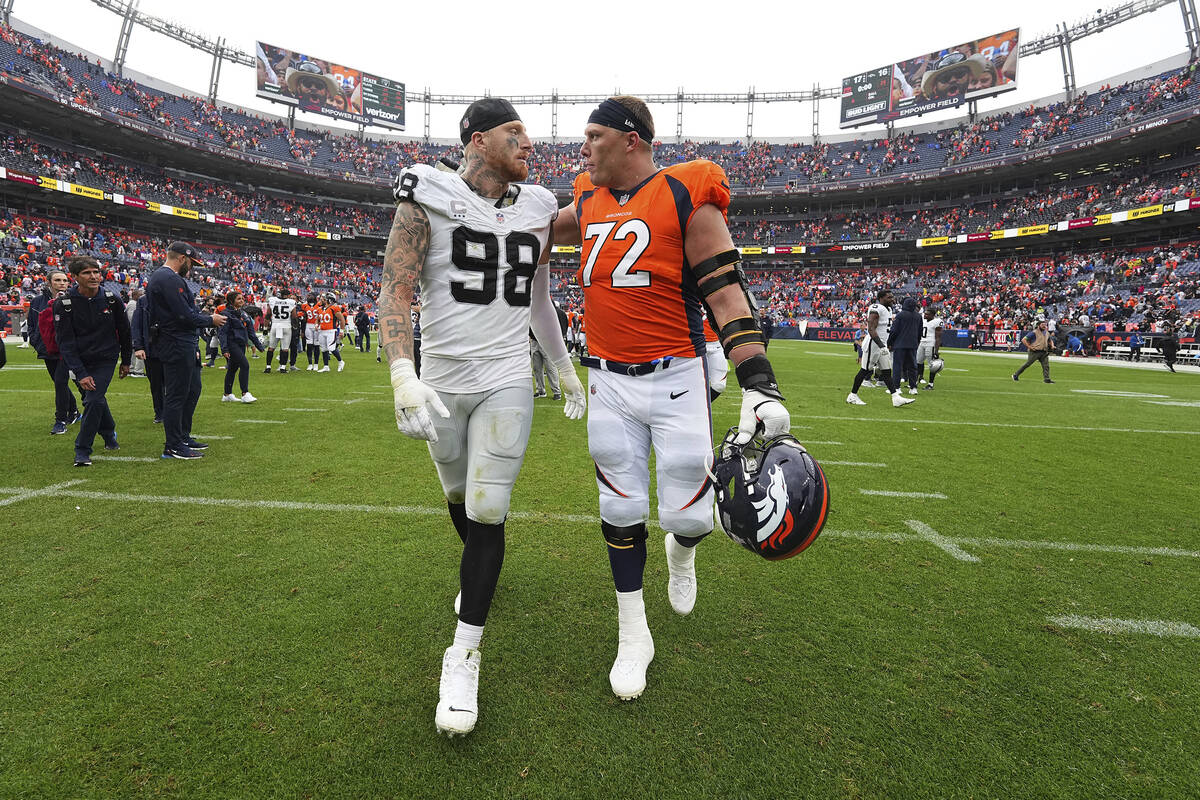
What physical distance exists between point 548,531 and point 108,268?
39036mm

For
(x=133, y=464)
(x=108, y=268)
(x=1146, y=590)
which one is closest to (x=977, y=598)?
Result: (x=1146, y=590)

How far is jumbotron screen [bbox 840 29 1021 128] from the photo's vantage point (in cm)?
4156

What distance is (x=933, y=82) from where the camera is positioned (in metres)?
44.5

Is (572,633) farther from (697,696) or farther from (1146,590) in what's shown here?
(1146,590)

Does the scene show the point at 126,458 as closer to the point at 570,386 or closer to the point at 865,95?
the point at 570,386

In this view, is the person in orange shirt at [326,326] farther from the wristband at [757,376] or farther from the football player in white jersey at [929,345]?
the football player in white jersey at [929,345]

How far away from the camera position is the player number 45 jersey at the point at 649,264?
2.24m

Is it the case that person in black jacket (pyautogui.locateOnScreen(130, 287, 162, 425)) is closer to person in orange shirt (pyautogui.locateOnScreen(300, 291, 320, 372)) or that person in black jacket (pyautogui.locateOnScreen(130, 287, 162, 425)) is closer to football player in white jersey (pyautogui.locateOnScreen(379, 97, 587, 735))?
person in orange shirt (pyautogui.locateOnScreen(300, 291, 320, 372))

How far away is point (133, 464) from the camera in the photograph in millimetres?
5176

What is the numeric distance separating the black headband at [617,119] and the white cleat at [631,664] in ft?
6.62

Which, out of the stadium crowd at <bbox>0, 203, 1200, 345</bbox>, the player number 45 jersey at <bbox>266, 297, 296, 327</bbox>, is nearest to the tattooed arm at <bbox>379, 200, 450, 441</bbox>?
the player number 45 jersey at <bbox>266, 297, 296, 327</bbox>

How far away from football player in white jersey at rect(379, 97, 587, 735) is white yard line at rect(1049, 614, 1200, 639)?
269cm

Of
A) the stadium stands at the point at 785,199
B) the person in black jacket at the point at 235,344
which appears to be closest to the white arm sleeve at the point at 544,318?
the person in black jacket at the point at 235,344

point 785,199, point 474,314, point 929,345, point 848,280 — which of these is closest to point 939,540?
point 474,314
